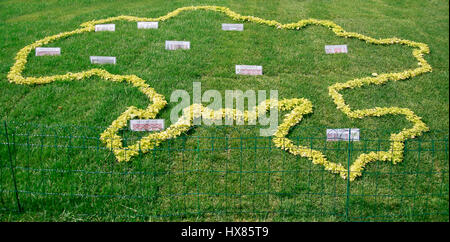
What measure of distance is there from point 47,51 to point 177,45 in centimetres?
333

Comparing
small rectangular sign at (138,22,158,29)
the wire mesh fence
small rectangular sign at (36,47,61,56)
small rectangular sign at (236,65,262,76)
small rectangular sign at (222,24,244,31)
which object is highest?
small rectangular sign at (138,22,158,29)

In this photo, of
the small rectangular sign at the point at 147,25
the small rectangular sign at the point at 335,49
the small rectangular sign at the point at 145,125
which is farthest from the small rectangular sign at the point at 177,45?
the small rectangular sign at the point at 335,49

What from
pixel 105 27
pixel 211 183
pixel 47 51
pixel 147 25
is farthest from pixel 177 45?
pixel 211 183

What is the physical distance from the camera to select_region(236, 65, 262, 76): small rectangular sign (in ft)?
33.8

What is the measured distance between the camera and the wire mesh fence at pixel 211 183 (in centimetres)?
661

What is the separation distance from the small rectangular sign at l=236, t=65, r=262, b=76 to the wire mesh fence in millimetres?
2621

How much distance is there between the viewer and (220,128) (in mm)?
8422

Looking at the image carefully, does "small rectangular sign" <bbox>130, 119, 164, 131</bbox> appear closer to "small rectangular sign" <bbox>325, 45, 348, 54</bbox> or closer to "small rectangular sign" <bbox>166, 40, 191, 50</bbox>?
"small rectangular sign" <bbox>166, 40, 191, 50</bbox>

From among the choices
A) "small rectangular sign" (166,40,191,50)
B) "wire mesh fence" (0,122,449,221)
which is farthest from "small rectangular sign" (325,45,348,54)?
"wire mesh fence" (0,122,449,221)

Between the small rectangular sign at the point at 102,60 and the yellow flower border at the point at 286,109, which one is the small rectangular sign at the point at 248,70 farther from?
the small rectangular sign at the point at 102,60

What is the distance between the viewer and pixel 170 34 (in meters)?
11.7

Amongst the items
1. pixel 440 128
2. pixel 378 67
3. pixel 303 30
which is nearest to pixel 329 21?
pixel 303 30

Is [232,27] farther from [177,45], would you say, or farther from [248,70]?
[248,70]

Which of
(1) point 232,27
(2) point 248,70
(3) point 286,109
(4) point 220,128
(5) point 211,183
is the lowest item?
(5) point 211,183
